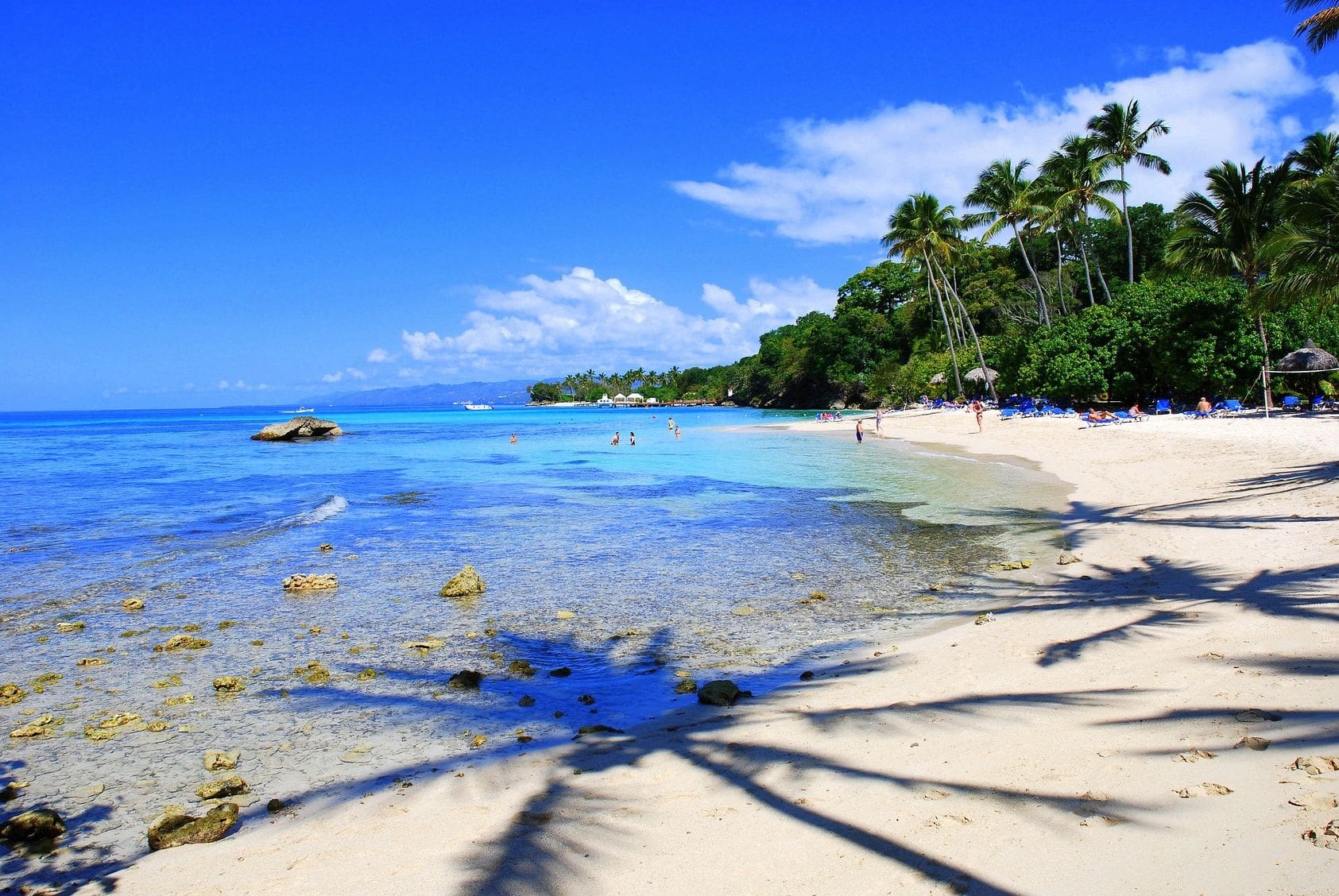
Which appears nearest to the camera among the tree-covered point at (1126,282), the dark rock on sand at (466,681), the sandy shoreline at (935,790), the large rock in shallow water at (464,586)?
the sandy shoreline at (935,790)

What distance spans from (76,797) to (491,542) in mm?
9949

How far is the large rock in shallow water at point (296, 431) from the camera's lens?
5831 cm

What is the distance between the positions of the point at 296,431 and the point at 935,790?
63.5 metres

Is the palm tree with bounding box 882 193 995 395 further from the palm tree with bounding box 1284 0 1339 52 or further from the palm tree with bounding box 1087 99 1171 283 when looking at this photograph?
the palm tree with bounding box 1284 0 1339 52

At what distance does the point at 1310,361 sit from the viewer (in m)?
27.5

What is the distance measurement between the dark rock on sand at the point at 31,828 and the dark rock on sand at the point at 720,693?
4320mm

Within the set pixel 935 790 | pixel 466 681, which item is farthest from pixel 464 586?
pixel 935 790

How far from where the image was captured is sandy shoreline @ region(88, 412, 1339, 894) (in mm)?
3494

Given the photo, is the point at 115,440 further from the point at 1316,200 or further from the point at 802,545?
the point at 1316,200

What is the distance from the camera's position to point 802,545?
13.7 m

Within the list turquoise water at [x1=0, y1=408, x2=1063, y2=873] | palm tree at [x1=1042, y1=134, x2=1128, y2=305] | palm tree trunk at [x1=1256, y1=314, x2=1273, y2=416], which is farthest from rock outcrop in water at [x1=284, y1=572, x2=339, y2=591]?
palm tree at [x1=1042, y1=134, x2=1128, y2=305]

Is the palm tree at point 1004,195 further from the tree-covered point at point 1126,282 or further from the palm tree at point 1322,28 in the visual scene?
the palm tree at point 1322,28

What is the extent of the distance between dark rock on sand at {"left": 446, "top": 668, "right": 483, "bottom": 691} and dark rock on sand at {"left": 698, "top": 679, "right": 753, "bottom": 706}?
2125 mm

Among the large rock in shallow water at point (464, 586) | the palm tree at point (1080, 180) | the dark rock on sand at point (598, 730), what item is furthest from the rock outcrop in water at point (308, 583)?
the palm tree at point (1080, 180)
